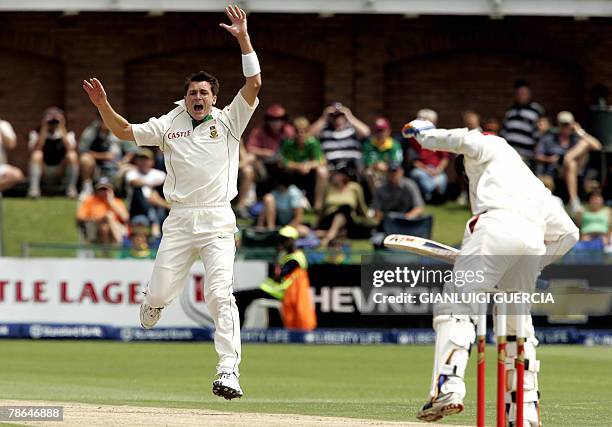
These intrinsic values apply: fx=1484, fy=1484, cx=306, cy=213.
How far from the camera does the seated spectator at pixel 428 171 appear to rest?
23703 mm

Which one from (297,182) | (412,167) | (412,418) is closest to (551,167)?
(412,167)

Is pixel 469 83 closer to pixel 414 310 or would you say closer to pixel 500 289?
pixel 414 310

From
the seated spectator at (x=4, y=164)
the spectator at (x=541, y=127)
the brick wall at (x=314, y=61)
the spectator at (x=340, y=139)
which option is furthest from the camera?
the brick wall at (x=314, y=61)

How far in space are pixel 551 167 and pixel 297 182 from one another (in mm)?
4098

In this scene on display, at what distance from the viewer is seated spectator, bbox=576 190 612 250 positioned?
21188 millimetres

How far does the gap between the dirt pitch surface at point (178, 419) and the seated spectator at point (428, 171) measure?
524 inches

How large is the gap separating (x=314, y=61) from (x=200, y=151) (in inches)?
698

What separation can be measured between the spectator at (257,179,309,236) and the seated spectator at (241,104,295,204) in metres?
0.94

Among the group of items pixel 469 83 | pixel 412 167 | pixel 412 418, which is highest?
pixel 469 83

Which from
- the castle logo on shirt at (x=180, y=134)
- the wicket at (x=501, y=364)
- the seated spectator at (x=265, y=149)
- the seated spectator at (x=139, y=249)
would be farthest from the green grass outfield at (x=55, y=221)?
the wicket at (x=501, y=364)

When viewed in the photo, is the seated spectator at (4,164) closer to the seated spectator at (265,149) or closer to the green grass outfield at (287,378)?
the seated spectator at (265,149)

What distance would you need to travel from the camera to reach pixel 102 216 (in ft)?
69.1

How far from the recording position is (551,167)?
2361 cm

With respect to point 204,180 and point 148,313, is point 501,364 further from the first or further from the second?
point 148,313
